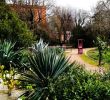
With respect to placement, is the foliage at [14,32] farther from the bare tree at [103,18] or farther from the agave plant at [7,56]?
the bare tree at [103,18]

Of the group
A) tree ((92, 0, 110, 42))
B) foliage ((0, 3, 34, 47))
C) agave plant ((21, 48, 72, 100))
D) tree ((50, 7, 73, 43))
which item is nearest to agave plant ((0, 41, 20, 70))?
foliage ((0, 3, 34, 47))

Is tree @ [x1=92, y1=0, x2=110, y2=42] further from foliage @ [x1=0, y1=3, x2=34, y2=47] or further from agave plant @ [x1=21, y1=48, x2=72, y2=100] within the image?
agave plant @ [x1=21, y1=48, x2=72, y2=100]

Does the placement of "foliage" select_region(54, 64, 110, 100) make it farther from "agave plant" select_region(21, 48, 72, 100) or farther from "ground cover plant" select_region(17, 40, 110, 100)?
"agave plant" select_region(21, 48, 72, 100)

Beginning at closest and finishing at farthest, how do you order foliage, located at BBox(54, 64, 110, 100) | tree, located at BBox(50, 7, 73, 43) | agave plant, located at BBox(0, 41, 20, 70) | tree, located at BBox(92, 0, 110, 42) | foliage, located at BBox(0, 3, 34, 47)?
foliage, located at BBox(54, 64, 110, 100)
agave plant, located at BBox(0, 41, 20, 70)
foliage, located at BBox(0, 3, 34, 47)
tree, located at BBox(92, 0, 110, 42)
tree, located at BBox(50, 7, 73, 43)

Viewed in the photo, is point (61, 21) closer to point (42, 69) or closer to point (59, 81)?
point (42, 69)

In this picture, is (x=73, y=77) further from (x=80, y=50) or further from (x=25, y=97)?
(x=80, y=50)

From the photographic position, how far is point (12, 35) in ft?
68.7

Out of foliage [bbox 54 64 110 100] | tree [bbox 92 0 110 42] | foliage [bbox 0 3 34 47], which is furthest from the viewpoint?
tree [bbox 92 0 110 42]

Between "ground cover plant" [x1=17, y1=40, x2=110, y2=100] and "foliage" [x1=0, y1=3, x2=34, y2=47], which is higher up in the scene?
"foliage" [x1=0, y1=3, x2=34, y2=47]

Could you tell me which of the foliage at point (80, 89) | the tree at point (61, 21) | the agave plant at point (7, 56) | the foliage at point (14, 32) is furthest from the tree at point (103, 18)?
the foliage at point (80, 89)

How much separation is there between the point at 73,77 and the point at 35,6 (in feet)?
169

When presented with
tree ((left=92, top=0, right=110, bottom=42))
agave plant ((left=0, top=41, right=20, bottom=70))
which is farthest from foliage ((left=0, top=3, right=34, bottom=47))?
tree ((left=92, top=0, right=110, bottom=42))

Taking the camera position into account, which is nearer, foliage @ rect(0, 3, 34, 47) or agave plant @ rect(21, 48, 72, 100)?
agave plant @ rect(21, 48, 72, 100)

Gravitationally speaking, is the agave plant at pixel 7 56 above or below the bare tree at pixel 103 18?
below
